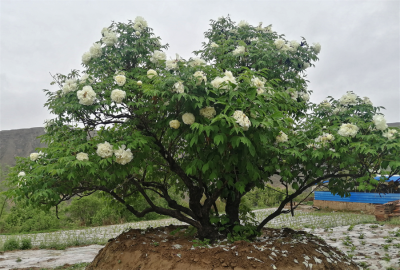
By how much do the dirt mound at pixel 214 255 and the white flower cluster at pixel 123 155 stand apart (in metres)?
1.45

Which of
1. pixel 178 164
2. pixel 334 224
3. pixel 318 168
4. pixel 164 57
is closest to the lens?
pixel 318 168

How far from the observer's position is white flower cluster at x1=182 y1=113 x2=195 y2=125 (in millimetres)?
3610

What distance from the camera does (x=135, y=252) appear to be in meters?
4.54

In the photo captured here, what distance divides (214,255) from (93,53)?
359 centimetres

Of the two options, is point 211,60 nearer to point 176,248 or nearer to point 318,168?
point 318,168

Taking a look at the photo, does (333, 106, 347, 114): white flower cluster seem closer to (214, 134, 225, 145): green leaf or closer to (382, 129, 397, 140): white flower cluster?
(382, 129, 397, 140): white flower cluster

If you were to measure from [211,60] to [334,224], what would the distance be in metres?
8.04

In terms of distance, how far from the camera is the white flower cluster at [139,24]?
504cm

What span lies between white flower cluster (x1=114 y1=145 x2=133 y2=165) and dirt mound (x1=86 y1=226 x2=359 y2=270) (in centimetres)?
145

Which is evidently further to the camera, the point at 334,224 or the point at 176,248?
the point at 334,224

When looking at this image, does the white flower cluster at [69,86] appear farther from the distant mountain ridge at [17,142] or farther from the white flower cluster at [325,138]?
the distant mountain ridge at [17,142]

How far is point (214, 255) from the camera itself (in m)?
4.05

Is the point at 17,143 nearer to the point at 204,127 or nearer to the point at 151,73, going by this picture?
the point at 151,73

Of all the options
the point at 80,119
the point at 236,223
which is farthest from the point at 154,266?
the point at 80,119
